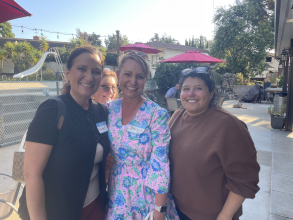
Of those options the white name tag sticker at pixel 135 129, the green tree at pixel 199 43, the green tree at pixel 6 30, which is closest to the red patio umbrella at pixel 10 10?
the white name tag sticker at pixel 135 129

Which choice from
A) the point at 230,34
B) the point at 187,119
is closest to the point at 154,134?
the point at 187,119

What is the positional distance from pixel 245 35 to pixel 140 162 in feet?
70.5

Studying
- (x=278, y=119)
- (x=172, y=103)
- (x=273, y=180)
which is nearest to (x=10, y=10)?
(x=273, y=180)

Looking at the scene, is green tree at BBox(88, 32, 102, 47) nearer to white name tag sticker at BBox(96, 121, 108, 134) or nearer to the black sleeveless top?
white name tag sticker at BBox(96, 121, 108, 134)

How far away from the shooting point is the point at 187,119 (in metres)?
1.63

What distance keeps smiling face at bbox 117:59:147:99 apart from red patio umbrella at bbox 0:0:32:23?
2.42 metres

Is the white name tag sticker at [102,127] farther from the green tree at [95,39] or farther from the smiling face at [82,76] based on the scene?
the green tree at [95,39]

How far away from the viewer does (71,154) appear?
123cm

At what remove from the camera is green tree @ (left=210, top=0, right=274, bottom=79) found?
62.2ft

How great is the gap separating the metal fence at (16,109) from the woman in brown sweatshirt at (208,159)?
5451 mm

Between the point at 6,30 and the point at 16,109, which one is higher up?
the point at 6,30

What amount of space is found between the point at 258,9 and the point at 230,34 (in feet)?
11.6

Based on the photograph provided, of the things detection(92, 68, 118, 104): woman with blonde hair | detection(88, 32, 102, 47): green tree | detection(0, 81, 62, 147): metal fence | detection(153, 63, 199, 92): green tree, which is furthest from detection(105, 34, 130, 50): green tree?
detection(92, 68, 118, 104): woman with blonde hair

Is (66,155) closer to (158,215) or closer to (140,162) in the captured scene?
(140,162)
